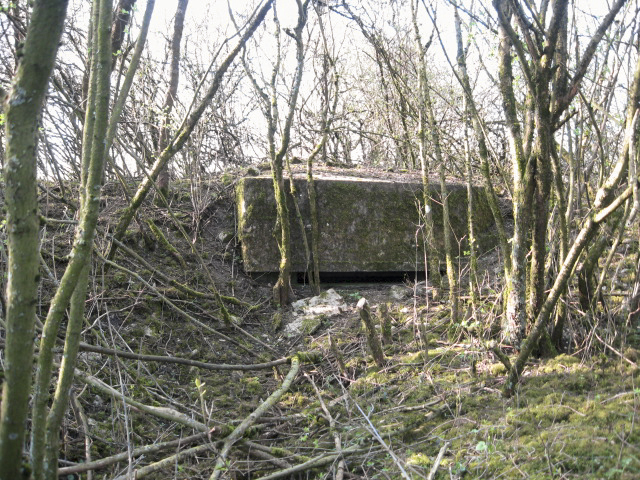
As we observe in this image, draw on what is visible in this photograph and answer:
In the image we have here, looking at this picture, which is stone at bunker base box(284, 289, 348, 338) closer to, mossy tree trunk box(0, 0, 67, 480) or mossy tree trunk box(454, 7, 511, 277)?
mossy tree trunk box(454, 7, 511, 277)

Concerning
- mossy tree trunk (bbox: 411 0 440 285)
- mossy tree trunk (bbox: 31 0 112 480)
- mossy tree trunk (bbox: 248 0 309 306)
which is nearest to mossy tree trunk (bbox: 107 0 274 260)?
mossy tree trunk (bbox: 248 0 309 306)

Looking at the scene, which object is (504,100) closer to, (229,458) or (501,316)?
(501,316)

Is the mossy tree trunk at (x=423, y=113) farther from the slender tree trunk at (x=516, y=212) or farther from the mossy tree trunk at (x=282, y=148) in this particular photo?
the slender tree trunk at (x=516, y=212)

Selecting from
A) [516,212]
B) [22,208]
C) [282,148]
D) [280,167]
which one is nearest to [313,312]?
[280,167]

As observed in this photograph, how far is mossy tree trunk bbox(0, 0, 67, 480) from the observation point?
1.73 metres

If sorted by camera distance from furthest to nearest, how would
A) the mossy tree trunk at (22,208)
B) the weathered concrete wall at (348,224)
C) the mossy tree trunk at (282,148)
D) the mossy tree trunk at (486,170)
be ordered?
the weathered concrete wall at (348,224) → the mossy tree trunk at (282,148) → the mossy tree trunk at (486,170) → the mossy tree trunk at (22,208)

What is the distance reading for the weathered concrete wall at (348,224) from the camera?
626 centimetres

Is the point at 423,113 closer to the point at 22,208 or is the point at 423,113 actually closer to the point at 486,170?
the point at 486,170

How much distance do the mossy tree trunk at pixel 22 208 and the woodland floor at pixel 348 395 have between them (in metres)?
0.72

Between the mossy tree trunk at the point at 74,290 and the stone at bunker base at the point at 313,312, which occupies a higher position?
the mossy tree trunk at the point at 74,290

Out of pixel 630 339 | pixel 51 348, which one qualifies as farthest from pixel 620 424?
pixel 51 348

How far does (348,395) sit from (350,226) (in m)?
2.86

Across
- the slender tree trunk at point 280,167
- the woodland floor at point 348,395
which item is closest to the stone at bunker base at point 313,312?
the woodland floor at point 348,395

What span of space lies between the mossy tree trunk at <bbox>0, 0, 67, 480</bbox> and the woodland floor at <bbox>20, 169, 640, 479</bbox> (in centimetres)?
72
